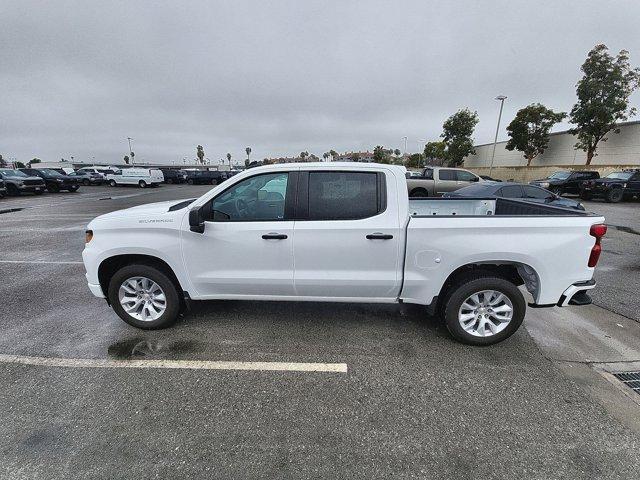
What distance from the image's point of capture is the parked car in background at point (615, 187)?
16438 millimetres

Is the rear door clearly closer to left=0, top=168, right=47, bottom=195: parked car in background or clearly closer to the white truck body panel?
the white truck body panel

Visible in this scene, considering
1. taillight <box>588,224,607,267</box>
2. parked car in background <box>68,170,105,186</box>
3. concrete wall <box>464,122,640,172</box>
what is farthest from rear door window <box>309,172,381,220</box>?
parked car in background <box>68,170,105,186</box>

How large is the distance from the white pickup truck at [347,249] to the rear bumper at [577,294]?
0.01 m

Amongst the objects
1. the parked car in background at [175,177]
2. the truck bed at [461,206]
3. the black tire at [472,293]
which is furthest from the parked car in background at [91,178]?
the black tire at [472,293]

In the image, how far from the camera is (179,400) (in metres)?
2.54

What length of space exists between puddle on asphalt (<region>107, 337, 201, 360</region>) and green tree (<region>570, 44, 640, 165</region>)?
31.7 meters

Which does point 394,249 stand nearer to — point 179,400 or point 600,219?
point 600,219

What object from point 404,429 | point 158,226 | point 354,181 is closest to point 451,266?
point 354,181

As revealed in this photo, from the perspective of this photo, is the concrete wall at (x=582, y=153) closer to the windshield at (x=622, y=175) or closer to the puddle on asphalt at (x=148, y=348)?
the windshield at (x=622, y=175)

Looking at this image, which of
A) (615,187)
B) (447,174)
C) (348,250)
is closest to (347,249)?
(348,250)

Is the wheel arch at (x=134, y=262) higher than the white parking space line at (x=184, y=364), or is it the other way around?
the wheel arch at (x=134, y=262)

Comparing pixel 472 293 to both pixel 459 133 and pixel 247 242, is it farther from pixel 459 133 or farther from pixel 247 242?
pixel 459 133

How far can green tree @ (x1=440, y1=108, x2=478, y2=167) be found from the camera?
131 feet

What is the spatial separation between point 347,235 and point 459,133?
1736 inches
